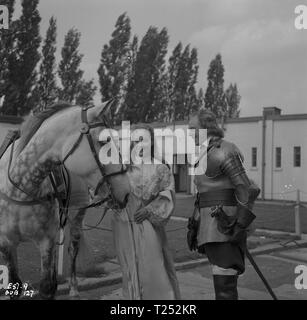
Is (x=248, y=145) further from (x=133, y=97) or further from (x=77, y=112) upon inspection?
(x=77, y=112)

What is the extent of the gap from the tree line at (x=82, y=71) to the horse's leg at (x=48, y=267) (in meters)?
3.19

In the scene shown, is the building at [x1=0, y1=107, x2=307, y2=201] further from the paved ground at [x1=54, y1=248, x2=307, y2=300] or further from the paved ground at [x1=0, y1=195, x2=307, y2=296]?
the paved ground at [x1=54, y1=248, x2=307, y2=300]

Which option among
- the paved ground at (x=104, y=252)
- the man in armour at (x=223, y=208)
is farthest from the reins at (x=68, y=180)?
the paved ground at (x=104, y=252)

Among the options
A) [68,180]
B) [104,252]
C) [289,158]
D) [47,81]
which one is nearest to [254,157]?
[289,158]

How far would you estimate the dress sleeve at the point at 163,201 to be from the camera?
3.23m

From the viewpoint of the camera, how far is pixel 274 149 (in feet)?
73.2

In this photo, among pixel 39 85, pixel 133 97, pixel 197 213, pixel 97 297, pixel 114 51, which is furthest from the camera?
pixel 39 85

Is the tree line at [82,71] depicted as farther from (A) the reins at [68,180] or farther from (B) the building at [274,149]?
(B) the building at [274,149]

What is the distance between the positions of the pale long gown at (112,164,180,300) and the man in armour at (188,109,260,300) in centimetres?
39

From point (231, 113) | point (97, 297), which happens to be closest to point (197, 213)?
point (97, 297)

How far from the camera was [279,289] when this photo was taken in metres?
5.24

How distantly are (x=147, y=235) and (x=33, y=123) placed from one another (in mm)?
1266

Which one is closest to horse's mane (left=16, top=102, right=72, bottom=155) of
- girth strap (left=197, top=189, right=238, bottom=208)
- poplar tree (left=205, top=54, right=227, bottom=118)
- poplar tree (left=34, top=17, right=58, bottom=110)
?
girth strap (left=197, top=189, right=238, bottom=208)
